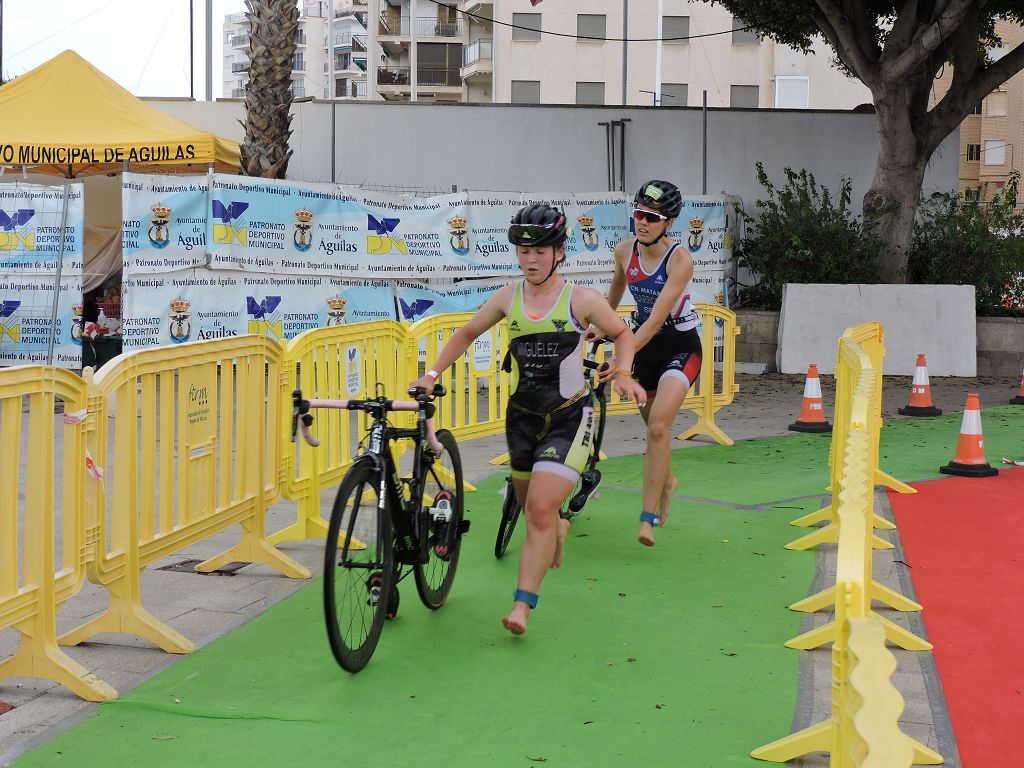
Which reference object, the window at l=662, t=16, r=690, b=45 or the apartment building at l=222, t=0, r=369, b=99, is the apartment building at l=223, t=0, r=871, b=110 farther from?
the apartment building at l=222, t=0, r=369, b=99

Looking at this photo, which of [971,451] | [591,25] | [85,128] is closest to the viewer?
[971,451]

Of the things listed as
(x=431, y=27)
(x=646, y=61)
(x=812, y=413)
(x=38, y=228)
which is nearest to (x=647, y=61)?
(x=646, y=61)

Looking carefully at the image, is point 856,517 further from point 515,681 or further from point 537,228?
point 537,228

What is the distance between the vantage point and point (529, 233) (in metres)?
5.41

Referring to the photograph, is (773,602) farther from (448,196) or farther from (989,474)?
(448,196)

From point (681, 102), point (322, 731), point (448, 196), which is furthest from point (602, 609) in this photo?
point (681, 102)

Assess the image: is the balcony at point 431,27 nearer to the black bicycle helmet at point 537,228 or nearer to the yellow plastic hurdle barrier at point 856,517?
the yellow plastic hurdle barrier at point 856,517

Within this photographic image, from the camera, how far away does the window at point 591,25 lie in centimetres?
6266

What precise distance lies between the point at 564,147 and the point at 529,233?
1525 cm

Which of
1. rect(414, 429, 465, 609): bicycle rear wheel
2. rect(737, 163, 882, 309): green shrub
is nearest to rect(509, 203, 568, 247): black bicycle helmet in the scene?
rect(414, 429, 465, 609): bicycle rear wheel

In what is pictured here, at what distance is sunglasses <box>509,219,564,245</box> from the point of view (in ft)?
17.7

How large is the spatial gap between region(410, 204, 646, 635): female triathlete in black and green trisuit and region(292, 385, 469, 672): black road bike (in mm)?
365

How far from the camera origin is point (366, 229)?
14.6 meters

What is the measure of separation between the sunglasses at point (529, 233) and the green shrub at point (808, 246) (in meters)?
12.8
